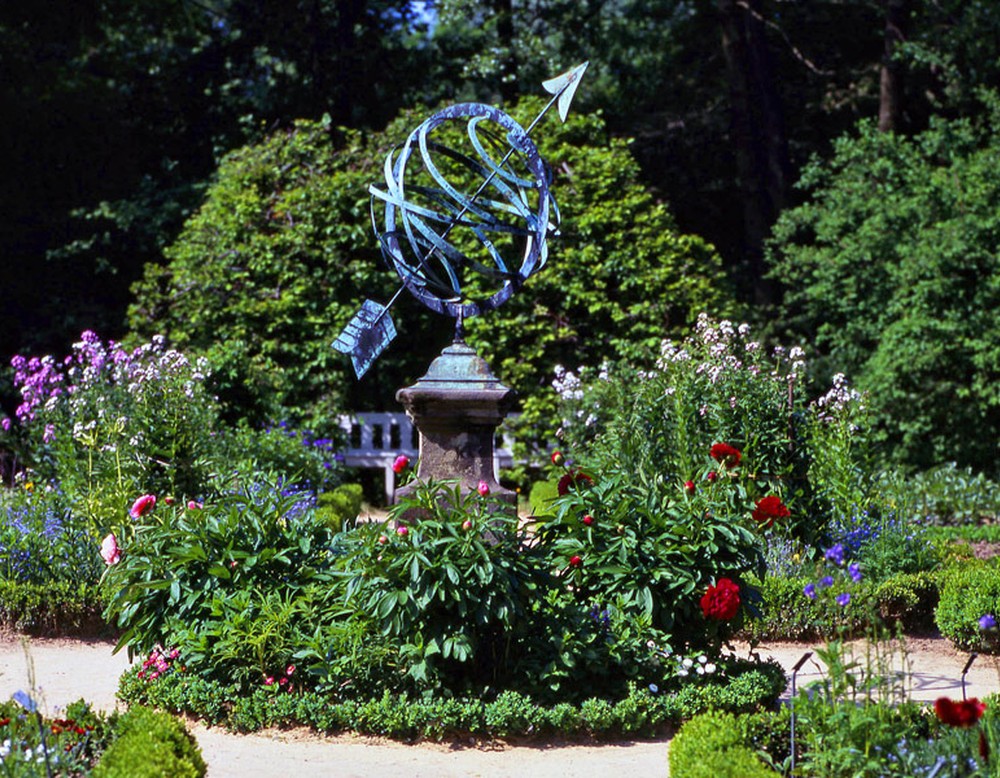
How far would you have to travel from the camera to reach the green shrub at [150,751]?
12.3ft

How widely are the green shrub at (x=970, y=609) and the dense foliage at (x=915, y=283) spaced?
573 centimetres

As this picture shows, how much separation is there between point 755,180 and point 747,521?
399 inches

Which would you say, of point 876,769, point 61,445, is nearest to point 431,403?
point 876,769

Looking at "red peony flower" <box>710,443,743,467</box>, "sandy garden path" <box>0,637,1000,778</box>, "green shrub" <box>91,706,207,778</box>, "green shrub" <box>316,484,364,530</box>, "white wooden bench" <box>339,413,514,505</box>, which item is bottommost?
"sandy garden path" <box>0,637,1000,778</box>

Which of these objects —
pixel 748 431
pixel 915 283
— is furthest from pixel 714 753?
pixel 915 283

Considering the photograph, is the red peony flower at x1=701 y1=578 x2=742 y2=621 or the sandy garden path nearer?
the sandy garden path

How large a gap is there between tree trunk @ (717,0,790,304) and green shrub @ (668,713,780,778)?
11.9 metres

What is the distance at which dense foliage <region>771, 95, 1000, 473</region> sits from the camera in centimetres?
1259

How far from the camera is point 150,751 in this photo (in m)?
3.88

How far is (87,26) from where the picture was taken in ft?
52.9

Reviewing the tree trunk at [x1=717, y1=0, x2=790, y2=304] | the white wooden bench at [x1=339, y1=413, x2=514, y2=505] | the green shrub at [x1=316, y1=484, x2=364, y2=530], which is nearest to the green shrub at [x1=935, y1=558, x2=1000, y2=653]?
the green shrub at [x1=316, y1=484, x2=364, y2=530]

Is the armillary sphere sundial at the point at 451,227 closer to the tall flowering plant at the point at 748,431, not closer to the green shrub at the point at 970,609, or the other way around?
the tall flowering plant at the point at 748,431

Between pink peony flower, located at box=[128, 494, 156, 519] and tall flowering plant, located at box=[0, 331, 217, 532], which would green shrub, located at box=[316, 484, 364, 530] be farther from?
pink peony flower, located at box=[128, 494, 156, 519]

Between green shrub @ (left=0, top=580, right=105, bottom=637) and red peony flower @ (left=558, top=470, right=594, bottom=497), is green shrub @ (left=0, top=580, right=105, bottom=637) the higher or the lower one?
the lower one
